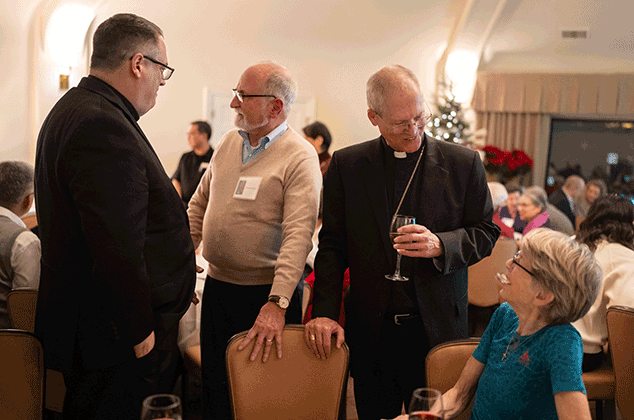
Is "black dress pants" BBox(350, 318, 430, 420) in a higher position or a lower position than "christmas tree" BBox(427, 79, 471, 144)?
lower

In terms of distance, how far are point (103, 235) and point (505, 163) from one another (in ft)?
22.8

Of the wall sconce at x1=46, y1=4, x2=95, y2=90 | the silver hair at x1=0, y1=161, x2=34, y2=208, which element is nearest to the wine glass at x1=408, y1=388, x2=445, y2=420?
the silver hair at x1=0, y1=161, x2=34, y2=208

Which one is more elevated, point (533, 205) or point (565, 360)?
point (565, 360)

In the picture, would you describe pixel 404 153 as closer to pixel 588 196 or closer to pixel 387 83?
pixel 387 83

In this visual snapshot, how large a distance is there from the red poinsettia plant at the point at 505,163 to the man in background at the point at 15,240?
20.3 feet

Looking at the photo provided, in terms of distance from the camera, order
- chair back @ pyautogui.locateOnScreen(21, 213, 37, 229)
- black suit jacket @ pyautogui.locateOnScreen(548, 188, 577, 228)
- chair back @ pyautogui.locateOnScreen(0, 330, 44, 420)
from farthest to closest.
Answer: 1. black suit jacket @ pyautogui.locateOnScreen(548, 188, 577, 228)
2. chair back @ pyautogui.locateOnScreen(21, 213, 37, 229)
3. chair back @ pyautogui.locateOnScreen(0, 330, 44, 420)

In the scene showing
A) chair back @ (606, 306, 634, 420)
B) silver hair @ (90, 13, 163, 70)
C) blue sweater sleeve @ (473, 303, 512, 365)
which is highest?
silver hair @ (90, 13, 163, 70)

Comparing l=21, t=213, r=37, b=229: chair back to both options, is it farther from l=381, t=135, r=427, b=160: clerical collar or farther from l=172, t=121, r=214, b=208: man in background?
l=381, t=135, r=427, b=160: clerical collar

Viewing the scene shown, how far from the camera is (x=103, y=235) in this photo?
1.53 meters

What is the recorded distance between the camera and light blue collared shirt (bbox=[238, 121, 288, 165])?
2.26 meters

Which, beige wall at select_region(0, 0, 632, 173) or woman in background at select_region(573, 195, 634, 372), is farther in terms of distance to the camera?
beige wall at select_region(0, 0, 632, 173)

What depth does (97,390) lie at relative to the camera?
175 centimetres

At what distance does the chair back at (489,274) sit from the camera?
13.7ft

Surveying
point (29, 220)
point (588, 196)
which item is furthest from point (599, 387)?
point (588, 196)
